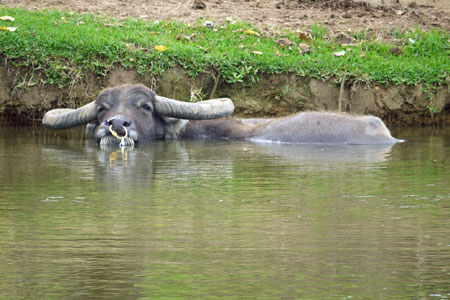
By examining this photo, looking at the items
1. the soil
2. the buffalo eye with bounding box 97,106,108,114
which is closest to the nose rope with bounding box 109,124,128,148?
the buffalo eye with bounding box 97,106,108,114

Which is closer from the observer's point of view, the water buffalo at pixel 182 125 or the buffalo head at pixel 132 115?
the buffalo head at pixel 132 115

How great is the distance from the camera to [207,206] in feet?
19.2

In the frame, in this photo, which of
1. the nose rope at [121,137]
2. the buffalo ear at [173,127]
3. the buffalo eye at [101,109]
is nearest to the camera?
the nose rope at [121,137]

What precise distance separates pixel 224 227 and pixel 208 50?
27.3 feet

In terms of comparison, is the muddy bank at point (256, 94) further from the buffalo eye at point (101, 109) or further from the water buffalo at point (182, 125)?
the buffalo eye at point (101, 109)

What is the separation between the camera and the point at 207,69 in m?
12.7

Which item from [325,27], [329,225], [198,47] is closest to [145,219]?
[329,225]

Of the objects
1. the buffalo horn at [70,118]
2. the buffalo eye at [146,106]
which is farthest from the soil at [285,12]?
the buffalo eye at [146,106]

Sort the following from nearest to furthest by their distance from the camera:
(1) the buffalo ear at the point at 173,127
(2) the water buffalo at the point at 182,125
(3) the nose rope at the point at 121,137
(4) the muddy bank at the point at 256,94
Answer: (3) the nose rope at the point at 121,137 < (2) the water buffalo at the point at 182,125 < (1) the buffalo ear at the point at 173,127 < (4) the muddy bank at the point at 256,94

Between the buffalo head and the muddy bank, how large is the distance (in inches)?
38.5

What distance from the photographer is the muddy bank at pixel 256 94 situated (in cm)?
1226

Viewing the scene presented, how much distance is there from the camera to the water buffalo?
10484 millimetres

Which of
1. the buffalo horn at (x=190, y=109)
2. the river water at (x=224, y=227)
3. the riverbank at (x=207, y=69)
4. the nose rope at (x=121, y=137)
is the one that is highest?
the riverbank at (x=207, y=69)

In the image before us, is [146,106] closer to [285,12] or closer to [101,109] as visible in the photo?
[101,109]
